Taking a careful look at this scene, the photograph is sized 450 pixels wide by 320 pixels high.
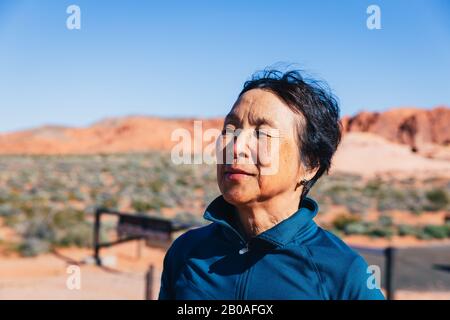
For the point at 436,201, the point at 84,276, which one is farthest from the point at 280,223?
the point at 436,201

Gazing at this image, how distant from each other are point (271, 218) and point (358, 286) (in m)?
0.37

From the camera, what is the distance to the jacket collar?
5.39 feet

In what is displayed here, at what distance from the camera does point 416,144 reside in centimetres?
7962

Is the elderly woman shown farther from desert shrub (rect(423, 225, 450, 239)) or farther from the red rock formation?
the red rock formation

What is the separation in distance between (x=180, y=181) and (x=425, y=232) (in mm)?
15971

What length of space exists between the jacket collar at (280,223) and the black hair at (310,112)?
0.14 metres

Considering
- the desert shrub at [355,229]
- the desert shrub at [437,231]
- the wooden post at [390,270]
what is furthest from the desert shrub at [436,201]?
the wooden post at [390,270]

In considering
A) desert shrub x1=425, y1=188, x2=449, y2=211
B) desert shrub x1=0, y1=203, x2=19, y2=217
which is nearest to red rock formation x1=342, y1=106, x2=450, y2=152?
desert shrub x1=425, y1=188, x2=449, y2=211

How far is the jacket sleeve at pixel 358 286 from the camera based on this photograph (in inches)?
59.4

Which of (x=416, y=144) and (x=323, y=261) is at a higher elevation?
(x=323, y=261)

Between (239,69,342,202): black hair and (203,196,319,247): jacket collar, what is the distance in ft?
0.47

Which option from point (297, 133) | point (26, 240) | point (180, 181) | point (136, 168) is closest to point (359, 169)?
point (136, 168)

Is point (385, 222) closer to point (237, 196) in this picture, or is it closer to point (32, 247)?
point (32, 247)
